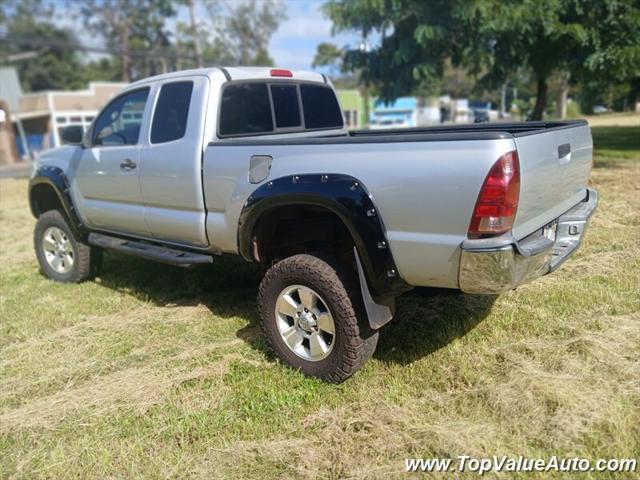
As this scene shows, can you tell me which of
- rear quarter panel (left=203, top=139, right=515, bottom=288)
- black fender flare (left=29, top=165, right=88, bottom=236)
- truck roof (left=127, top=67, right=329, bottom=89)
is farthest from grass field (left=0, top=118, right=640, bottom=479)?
truck roof (left=127, top=67, right=329, bottom=89)

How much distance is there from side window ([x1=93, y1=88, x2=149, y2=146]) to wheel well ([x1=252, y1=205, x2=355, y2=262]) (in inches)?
68.3

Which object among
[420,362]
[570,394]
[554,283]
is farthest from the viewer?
[554,283]

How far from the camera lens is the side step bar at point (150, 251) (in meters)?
4.26

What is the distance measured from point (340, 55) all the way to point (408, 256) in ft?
40.7

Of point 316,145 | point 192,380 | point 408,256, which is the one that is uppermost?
point 316,145

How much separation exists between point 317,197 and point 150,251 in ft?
6.77

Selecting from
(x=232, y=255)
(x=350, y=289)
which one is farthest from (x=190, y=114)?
(x=350, y=289)

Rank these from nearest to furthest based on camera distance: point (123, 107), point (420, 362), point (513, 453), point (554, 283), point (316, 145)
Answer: point (513, 453)
point (316, 145)
point (420, 362)
point (554, 283)
point (123, 107)

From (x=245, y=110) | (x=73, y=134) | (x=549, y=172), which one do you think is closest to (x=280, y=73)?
(x=245, y=110)

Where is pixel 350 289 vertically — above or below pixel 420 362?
above

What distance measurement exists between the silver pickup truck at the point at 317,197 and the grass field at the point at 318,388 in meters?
0.43

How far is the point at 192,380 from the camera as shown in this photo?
3.62 meters

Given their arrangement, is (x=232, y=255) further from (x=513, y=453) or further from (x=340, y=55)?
(x=340, y=55)

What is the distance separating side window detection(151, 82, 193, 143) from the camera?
14.0 ft
